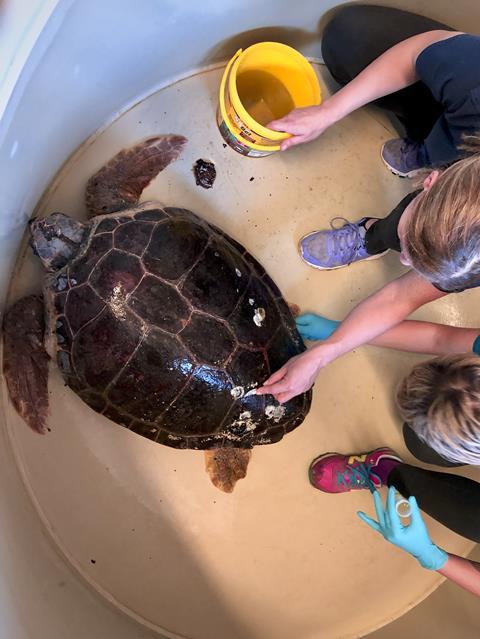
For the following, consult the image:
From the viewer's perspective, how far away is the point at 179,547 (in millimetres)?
1245

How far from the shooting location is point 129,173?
119 centimetres

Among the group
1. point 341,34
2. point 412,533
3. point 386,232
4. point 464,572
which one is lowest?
point 464,572

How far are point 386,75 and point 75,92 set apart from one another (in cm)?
62

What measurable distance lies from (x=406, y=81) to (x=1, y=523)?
1157 mm

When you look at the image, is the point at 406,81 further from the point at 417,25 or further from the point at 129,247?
the point at 129,247

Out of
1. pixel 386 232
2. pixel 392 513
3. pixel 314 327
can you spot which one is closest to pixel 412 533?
pixel 392 513

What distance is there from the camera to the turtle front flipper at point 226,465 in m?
1.24

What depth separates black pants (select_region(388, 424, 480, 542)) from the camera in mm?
1106

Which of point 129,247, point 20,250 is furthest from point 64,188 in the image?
point 129,247

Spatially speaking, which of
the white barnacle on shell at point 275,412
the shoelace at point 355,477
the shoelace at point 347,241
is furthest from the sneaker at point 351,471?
the shoelace at point 347,241

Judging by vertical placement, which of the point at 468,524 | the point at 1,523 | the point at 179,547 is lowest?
the point at 468,524

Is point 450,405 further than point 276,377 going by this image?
No

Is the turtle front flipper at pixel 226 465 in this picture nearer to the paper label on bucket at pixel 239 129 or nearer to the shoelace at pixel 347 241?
the shoelace at pixel 347 241

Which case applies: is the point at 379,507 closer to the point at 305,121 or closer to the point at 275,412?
the point at 275,412
